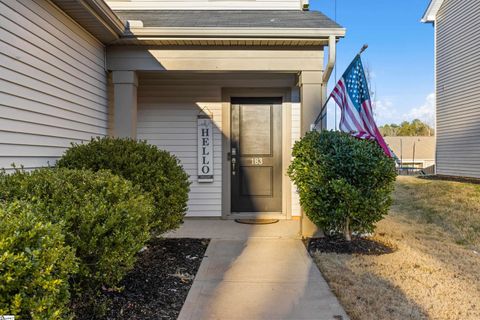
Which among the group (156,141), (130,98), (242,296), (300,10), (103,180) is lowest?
(242,296)

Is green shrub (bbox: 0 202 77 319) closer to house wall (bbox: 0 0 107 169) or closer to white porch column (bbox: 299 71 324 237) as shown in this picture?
house wall (bbox: 0 0 107 169)

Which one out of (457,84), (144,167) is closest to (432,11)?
(457,84)

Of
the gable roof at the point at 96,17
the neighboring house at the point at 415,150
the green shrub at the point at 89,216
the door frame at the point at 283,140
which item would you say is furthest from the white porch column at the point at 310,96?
the neighboring house at the point at 415,150

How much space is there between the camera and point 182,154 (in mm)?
6414

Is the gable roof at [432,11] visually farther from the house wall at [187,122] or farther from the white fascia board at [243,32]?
the white fascia board at [243,32]

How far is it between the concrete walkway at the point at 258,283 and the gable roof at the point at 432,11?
12566 millimetres

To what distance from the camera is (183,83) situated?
6359 millimetres

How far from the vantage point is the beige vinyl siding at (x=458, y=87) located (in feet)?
36.7

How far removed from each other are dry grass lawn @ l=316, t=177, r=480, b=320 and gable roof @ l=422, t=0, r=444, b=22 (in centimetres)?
1004

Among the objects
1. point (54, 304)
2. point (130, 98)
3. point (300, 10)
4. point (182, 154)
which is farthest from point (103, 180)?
point (300, 10)

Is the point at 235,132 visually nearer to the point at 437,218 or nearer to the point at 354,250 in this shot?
the point at 354,250

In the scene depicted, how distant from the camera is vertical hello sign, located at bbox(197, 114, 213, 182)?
20.9 feet

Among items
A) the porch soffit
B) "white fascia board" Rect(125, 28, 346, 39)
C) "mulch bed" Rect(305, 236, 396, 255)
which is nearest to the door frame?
the porch soffit

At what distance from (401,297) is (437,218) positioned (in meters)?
4.30
